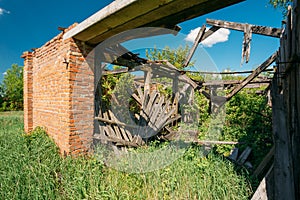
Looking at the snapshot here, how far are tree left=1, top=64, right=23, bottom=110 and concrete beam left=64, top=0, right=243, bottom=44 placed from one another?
31.9 metres

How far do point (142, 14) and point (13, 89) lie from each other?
36.7 meters

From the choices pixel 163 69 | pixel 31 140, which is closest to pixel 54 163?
pixel 31 140

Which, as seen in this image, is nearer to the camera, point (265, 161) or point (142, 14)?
→ point (142, 14)

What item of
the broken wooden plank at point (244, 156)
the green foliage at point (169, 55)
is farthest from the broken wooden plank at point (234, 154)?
the green foliage at point (169, 55)

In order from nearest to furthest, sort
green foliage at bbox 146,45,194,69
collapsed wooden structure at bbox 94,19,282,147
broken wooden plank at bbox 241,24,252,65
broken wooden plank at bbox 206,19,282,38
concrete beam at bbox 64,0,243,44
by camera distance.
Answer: concrete beam at bbox 64,0,243,44
broken wooden plank at bbox 206,19,282,38
broken wooden plank at bbox 241,24,252,65
collapsed wooden structure at bbox 94,19,282,147
green foliage at bbox 146,45,194,69

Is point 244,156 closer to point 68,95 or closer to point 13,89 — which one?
point 68,95

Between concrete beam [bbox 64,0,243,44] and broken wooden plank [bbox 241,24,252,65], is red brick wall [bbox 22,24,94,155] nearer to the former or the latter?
concrete beam [bbox 64,0,243,44]

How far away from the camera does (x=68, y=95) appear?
343 centimetres

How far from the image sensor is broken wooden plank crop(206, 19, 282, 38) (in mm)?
3193

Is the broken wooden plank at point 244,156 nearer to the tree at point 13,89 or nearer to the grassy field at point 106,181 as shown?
the grassy field at point 106,181

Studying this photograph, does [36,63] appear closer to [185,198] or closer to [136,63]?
[136,63]

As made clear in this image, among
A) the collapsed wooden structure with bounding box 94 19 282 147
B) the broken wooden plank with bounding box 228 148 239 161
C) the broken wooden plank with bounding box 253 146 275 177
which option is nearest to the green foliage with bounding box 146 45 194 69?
the collapsed wooden structure with bounding box 94 19 282 147

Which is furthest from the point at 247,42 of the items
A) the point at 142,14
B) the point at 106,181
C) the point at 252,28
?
the point at 106,181

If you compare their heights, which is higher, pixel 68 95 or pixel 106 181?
pixel 68 95
